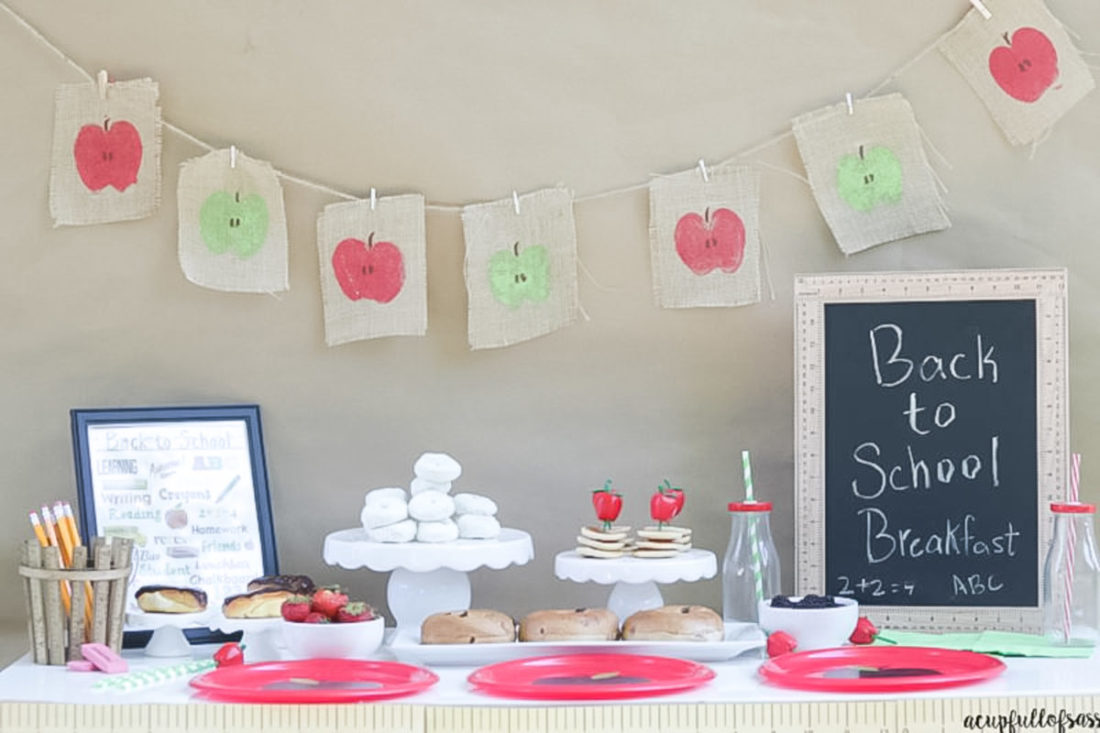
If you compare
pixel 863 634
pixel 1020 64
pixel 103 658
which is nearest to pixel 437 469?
pixel 103 658

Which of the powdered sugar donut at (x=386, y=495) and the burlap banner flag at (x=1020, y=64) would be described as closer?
the powdered sugar donut at (x=386, y=495)

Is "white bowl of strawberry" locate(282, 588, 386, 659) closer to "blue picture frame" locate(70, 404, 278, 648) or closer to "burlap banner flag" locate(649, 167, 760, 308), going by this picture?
"blue picture frame" locate(70, 404, 278, 648)

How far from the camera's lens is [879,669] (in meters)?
1.45

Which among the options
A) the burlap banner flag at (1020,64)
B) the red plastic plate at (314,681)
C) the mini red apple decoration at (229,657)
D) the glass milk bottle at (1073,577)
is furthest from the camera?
the burlap banner flag at (1020,64)

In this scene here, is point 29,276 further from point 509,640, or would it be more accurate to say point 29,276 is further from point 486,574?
point 509,640

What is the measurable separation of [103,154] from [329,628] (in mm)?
772

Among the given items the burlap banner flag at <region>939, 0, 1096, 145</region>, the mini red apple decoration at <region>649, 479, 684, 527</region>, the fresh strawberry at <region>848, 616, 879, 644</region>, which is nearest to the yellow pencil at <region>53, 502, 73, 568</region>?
the mini red apple decoration at <region>649, 479, 684, 527</region>

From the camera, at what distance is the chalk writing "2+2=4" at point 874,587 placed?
167cm

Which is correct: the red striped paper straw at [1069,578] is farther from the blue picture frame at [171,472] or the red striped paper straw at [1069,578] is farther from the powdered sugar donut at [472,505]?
the blue picture frame at [171,472]

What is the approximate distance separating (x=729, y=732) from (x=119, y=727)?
1.92ft

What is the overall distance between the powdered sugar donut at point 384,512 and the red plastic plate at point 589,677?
0.84 ft

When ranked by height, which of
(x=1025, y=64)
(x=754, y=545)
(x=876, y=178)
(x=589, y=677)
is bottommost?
(x=589, y=677)

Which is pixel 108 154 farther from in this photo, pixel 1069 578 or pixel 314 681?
pixel 1069 578

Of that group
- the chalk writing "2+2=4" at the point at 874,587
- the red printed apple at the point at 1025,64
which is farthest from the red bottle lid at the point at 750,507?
the red printed apple at the point at 1025,64
